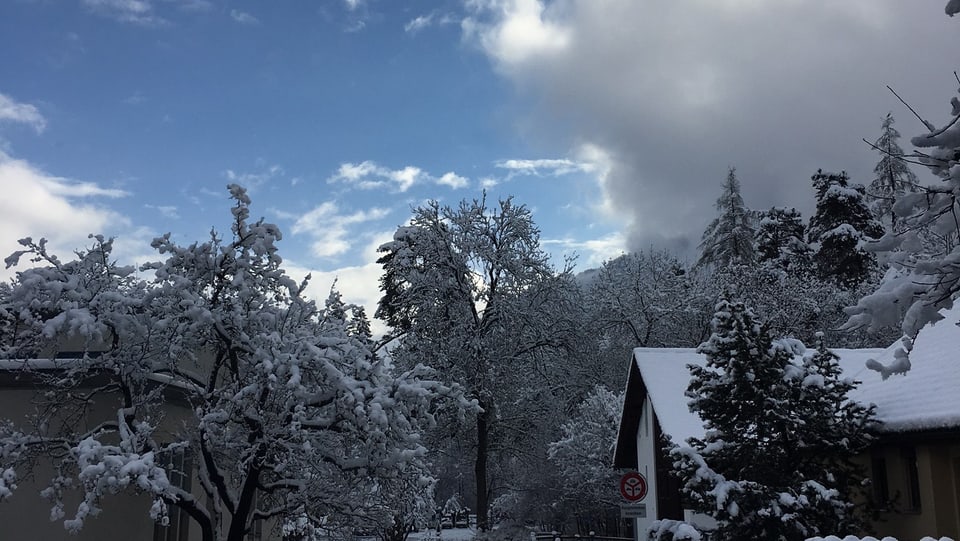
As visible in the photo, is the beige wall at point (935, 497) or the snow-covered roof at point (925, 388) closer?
the snow-covered roof at point (925, 388)

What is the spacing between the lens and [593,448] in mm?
31562

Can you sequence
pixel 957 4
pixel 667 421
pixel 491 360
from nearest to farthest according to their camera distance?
pixel 957 4 < pixel 667 421 < pixel 491 360

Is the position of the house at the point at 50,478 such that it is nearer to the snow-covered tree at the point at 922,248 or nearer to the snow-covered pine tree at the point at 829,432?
the snow-covered pine tree at the point at 829,432

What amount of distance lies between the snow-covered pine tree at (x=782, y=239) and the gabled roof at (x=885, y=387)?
30.4 metres

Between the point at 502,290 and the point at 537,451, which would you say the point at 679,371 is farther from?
the point at 537,451

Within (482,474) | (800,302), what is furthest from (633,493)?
(800,302)

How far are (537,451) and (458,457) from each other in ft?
11.8

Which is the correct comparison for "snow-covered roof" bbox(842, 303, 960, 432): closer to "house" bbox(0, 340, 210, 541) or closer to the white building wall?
the white building wall

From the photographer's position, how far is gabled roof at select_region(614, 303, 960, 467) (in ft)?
48.0

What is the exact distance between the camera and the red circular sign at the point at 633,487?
1503cm

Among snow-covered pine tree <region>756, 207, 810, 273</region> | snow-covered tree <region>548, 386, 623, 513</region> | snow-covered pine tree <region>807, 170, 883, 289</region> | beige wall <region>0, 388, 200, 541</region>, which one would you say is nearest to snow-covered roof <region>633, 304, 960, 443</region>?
snow-covered tree <region>548, 386, 623, 513</region>

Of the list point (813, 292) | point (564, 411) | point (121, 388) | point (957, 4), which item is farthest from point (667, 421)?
point (813, 292)

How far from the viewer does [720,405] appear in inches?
581

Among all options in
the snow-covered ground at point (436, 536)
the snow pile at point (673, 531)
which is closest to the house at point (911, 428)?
the snow pile at point (673, 531)
